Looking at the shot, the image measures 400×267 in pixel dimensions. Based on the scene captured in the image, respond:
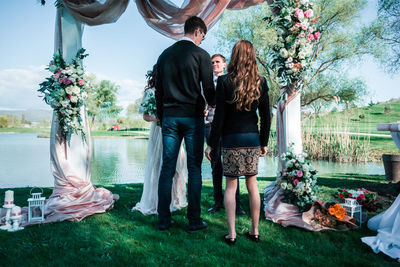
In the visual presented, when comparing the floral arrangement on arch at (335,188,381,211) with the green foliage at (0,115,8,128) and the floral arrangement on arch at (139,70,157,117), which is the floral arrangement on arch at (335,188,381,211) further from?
the green foliage at (0,115,8,128)

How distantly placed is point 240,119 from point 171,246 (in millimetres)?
1209

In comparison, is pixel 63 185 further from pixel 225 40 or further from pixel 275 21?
pixel 225 40

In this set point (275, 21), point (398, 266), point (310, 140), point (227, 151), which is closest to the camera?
point (398, 266)

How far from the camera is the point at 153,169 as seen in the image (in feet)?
11.6

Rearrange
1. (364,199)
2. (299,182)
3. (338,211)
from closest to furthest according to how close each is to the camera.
Answer: (338,211) < (299,182) < (364,199)

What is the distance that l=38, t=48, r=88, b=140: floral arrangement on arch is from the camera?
3297 millimetres

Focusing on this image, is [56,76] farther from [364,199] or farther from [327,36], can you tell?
[327,36]

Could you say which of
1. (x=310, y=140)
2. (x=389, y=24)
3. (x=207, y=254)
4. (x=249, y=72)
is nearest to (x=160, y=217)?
(x=207, y=254)

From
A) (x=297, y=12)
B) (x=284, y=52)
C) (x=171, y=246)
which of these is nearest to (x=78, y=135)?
(x=171, y=246)

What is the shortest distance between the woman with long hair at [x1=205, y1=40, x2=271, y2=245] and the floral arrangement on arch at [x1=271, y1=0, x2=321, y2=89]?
968 millimetres

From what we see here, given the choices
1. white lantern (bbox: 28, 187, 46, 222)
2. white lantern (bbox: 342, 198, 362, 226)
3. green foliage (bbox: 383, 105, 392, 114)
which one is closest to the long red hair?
white lantern (bbox: 342, 198, 362, 226)

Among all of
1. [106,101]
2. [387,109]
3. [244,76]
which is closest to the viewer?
[244,76]

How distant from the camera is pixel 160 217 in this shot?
2844 millimetres

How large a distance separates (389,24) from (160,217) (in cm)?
1214
